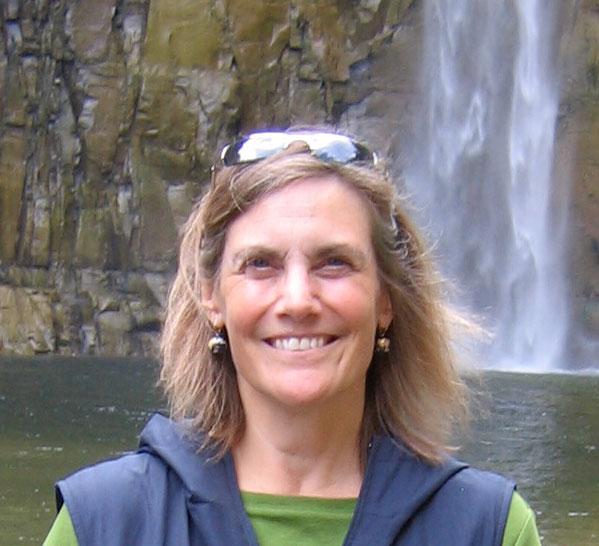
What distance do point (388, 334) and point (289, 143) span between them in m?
0.38

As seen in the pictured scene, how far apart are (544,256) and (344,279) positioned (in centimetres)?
4040

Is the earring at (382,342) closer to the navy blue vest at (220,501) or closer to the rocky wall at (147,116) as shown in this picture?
the navy blue vest at (220,501)

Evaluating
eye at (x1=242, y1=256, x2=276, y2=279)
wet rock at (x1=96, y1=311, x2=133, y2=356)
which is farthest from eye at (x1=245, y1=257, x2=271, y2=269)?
wet rock at (x1=96, y1=311, x2=133, y2=356)

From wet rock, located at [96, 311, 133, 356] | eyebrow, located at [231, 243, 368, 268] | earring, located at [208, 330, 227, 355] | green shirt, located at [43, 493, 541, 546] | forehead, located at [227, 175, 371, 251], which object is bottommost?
wet rock, located at [96, 311, 133, 356]

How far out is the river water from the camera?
11664mm

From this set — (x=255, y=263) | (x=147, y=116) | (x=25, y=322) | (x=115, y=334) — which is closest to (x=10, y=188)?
(x=25, y=322)

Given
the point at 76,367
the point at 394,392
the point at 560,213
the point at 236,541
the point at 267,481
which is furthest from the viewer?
the point at 560,213

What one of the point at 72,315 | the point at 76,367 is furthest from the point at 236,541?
the point at 72,315

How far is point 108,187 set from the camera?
137 feet

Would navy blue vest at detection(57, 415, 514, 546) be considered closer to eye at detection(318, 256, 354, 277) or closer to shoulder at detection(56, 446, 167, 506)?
shoulder at detection(56, 446, 167, 506)

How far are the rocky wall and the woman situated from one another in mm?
37007

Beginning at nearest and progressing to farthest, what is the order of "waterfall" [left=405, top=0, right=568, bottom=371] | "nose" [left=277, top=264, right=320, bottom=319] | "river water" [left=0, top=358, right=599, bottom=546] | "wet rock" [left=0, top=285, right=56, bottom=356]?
"nose" [left=277, top=264, right=320, bottom=319]
"river water" [left=0, top=358, right=599, bottom=546]
"wet rock" [left=0, top=285, right=56, bottom=356]
"waterfall" [left=405, top=0, right=568, bottom=371]

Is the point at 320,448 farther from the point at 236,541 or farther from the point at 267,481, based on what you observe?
the point at 236,541

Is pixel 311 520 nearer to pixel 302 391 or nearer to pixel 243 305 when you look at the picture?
pixel 302 391
